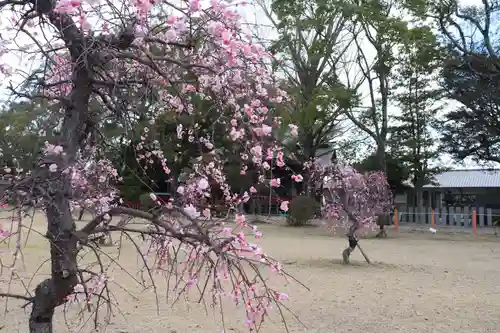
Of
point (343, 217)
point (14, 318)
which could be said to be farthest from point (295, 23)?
point (14, 318)

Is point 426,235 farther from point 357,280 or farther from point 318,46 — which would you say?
point 357,280

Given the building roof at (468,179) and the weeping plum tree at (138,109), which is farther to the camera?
the building roof at (468,179)

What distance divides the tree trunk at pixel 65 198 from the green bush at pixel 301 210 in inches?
631

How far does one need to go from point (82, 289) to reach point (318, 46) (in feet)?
59.3

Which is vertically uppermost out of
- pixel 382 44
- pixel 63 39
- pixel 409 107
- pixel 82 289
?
pixel 382 44

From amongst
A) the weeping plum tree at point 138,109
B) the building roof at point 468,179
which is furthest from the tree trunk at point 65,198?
the building roof at point 468,179

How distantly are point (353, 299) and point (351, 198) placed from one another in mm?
4842

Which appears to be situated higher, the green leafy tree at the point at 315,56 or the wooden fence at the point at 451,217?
the green leafy tree at the point at 315,56

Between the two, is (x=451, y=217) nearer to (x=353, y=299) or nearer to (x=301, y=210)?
(x=301, y=210)

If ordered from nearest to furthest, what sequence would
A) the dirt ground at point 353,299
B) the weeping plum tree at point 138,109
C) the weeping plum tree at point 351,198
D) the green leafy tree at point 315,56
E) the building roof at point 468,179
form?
the weeping plum tree at point 138,109
the dirt ground at point 353,299
the weeping plum tree at point 351,198
the green leafy tree at point 315,56
the building roof at point 468,179

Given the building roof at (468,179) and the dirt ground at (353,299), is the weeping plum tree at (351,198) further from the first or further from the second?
the building roof at (468,179)

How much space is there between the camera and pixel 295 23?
65.0 ft

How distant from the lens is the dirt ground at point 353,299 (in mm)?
4816

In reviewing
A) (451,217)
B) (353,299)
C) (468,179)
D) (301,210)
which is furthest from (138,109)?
(468,179)
